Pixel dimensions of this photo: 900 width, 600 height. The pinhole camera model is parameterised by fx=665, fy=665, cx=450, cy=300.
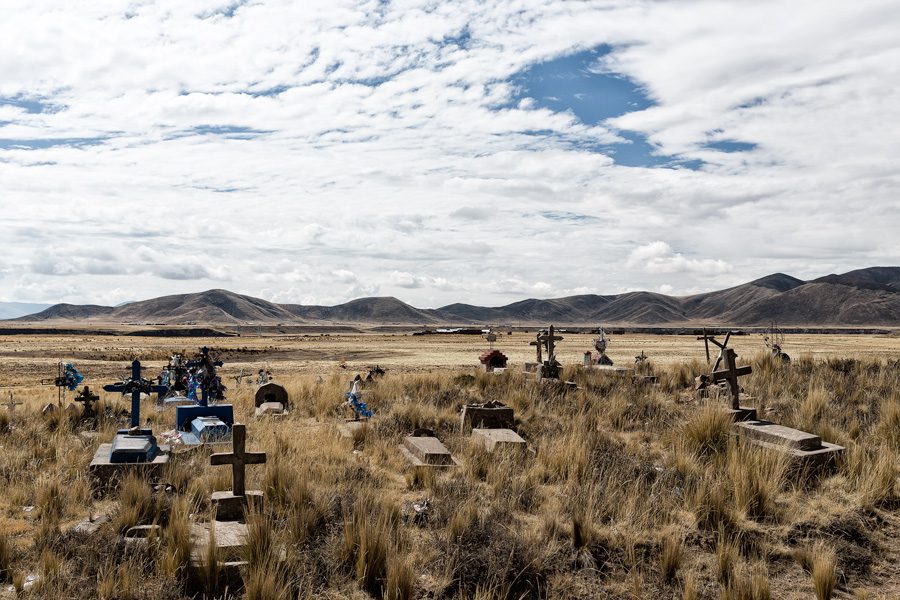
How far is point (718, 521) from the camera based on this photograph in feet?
21.6

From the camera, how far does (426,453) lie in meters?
8.79

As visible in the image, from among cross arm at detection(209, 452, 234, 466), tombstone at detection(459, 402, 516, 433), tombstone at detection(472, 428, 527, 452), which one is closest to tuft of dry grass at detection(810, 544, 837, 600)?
tombstone at detection(472, 428, 527, 452)

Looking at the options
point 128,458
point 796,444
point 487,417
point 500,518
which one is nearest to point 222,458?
point 128,458

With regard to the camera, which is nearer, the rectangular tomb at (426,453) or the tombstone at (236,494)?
the tombstone at (236,494)

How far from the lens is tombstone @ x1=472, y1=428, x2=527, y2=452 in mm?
9289

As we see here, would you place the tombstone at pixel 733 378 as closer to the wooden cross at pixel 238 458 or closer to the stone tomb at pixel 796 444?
the stone tomb at pixel 796 444

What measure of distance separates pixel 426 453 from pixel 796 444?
4704 mm

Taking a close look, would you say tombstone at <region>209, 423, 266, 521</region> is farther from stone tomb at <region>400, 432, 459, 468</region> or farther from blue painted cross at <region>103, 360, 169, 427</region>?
blue painted cross at <region>103, 360, 169, 427</region>

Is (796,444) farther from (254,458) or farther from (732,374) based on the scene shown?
(254,458)

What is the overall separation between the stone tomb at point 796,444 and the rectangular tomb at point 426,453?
13.6 feet

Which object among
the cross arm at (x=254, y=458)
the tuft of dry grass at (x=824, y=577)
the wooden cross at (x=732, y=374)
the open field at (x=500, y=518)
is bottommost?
the tuft of dry grass at (x=824, y=577)

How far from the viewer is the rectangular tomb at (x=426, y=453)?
8719 millimetres

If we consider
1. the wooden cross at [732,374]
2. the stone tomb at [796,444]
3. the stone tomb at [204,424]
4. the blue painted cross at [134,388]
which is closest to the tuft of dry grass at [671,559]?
the stone tomb at [796,444]

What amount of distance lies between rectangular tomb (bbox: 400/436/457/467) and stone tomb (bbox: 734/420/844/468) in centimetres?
414
